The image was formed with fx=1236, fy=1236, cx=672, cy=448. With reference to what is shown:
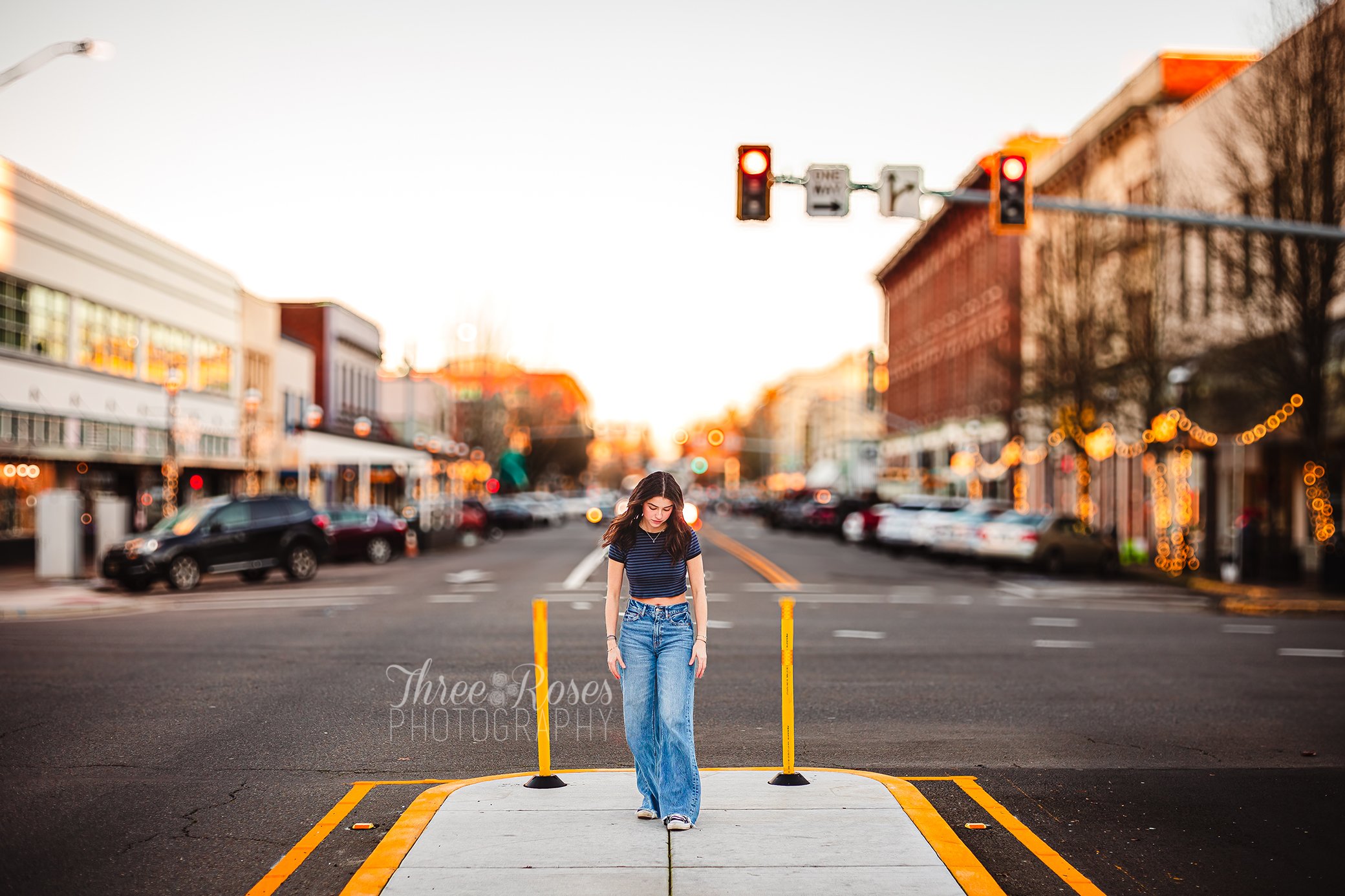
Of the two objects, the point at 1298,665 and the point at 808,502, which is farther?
the point at 808,502

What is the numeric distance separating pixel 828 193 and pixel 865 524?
89.7 feet

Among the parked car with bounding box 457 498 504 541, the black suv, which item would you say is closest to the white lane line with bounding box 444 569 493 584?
the black suv

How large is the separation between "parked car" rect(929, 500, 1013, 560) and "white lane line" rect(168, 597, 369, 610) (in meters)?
16.0

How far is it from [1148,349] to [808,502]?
2609 centimetres

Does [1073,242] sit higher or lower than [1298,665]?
higher

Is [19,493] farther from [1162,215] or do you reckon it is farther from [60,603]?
[1162,215]

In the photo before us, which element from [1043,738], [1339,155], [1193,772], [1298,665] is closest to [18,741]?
[1043,738]

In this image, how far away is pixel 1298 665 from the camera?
44.8ft

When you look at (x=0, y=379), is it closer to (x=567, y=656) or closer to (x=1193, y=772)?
(x=567, y=656)

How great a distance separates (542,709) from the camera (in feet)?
22.8

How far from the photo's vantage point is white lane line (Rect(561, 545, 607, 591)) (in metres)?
22.7

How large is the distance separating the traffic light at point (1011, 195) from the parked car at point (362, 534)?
21.2 metres

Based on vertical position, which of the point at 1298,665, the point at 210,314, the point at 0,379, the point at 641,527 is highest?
the point at 210,314

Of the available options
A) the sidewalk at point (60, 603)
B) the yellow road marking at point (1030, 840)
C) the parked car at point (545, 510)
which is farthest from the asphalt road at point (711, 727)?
the parked car at point (545, 510)
